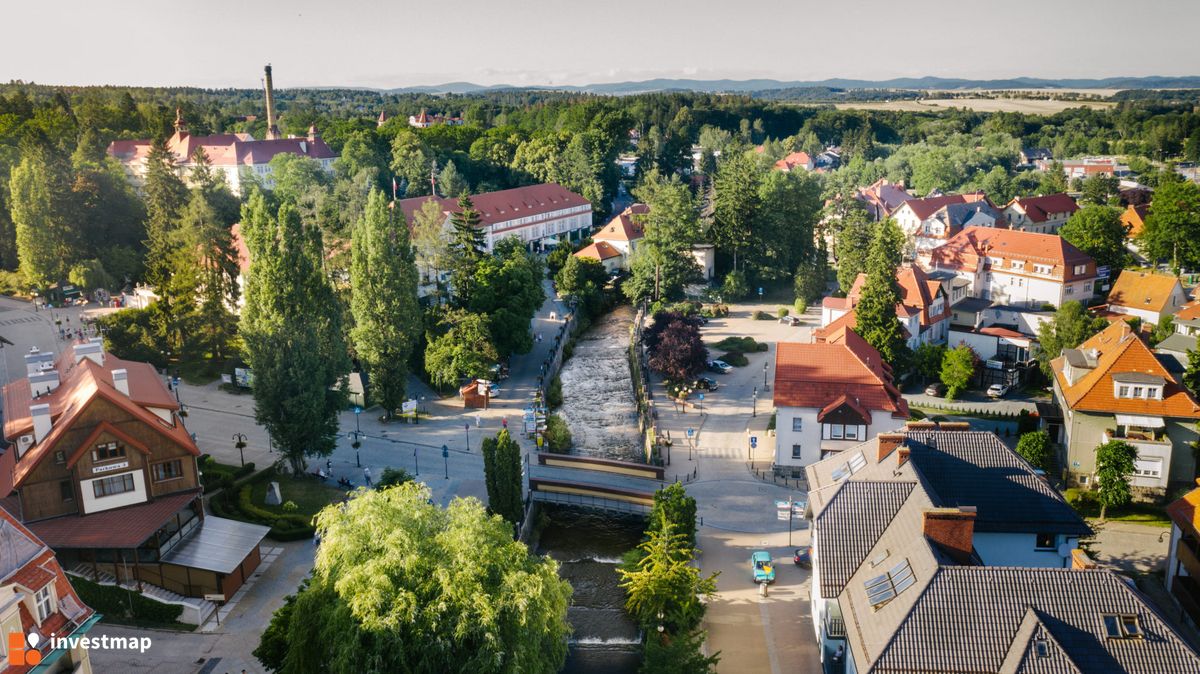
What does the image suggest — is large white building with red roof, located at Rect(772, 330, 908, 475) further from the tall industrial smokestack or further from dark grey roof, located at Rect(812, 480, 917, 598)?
the tall industrial smokestack

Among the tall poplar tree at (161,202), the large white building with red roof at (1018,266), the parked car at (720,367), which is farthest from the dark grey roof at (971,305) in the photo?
the tall poplar tree at (161,202)

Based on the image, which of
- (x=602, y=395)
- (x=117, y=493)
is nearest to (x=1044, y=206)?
(x=602, y=395)

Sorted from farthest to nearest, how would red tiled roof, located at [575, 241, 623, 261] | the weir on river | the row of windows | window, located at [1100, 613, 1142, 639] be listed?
1. red tiled roof, located at [575, 241, 623, 261]
2. the weir on river
3. the row of windows
4. window, located at [1100, 613, 1142, 639]

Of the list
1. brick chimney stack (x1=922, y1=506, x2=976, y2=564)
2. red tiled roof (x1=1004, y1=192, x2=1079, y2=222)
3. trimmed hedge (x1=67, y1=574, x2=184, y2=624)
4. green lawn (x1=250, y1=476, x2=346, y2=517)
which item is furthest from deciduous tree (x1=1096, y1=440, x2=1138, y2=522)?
red tiled roof (x1=1004, y1=192, x2=1079, y2=222)

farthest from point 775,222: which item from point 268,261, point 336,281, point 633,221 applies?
point 268,261

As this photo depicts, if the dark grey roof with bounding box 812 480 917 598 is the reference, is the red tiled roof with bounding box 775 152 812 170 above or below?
above

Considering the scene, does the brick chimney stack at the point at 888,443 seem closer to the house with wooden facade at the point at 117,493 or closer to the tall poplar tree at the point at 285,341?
the house with wooden facade at the point at 117,493

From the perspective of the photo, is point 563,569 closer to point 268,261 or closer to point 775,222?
point 268,261
